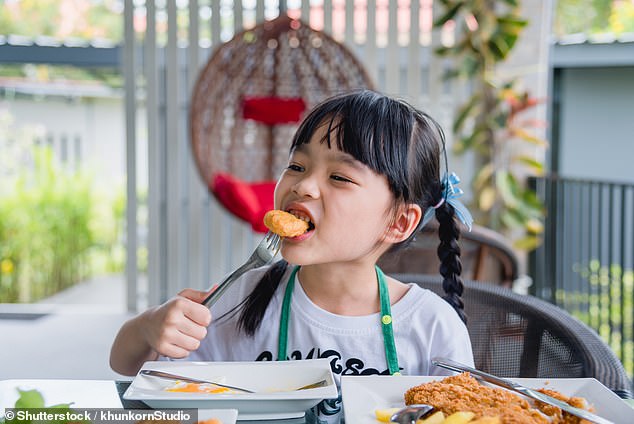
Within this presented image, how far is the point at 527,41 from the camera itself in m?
3.94

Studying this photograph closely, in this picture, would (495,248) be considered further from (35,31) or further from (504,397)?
(35,31)

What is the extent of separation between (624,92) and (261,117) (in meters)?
3.64

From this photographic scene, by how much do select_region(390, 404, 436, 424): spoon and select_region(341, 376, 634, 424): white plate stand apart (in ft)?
0.08

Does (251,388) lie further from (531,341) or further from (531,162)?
(531,162)

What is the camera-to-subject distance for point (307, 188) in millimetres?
1113

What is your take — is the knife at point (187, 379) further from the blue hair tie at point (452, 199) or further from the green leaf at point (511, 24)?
the green leaf at point (511, 24)

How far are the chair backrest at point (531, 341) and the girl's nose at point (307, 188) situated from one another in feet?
1.37

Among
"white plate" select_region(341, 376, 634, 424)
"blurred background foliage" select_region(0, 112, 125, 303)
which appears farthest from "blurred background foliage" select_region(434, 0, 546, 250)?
"blurred background foliage" select_region(0, 112, 125, 303)

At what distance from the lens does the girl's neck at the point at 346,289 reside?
128cm

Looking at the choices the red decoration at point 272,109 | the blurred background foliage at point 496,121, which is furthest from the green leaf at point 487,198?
the red decoration at point 272,109

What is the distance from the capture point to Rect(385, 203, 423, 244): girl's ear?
1262mm

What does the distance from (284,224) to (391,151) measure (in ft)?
0.77

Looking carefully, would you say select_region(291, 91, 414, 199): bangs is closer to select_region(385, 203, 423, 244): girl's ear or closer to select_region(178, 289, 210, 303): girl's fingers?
select_region(385, 203, 423, 244): girl's ear
